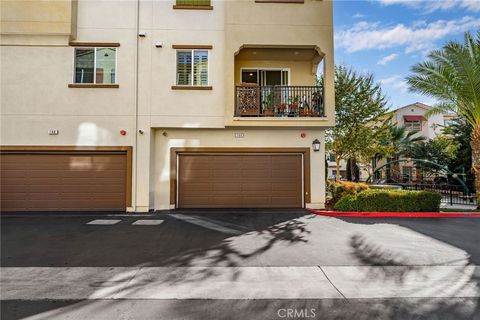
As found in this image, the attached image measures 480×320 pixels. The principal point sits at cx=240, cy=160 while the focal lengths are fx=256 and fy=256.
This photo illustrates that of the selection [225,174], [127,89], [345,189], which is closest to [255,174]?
[225,174]

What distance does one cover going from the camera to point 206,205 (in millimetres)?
10633

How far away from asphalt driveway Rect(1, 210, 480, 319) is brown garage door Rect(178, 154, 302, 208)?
245 cm

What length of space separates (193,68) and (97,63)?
149 inches

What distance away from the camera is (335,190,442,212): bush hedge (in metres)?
9.45

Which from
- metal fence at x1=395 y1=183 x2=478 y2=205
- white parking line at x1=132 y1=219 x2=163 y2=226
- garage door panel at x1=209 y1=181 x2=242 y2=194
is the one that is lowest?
white parking line at x1=132 y1=219 x2=163 y2=226

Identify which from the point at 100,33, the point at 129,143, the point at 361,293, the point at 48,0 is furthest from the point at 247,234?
the point at 48,0

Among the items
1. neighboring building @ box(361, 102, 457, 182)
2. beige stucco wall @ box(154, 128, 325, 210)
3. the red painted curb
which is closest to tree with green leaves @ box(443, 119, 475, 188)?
neighboring building @ box(361, 102, 457, 182)

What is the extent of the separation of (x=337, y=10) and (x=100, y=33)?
31.7ft

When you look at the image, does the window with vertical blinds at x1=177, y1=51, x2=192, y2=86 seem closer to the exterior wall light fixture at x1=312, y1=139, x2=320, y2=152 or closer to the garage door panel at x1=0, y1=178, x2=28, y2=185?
the exterior wall light fixture at x1=312, y1=139, x2=320, y2=152

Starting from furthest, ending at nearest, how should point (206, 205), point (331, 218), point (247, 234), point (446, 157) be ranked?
point (446, 157), point (206, 205), point (331, 218), point (247, 234)

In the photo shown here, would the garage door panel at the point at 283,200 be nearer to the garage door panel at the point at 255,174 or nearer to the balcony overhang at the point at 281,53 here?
the garage door panel at the point at 255,174

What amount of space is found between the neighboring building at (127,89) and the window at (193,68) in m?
0.04

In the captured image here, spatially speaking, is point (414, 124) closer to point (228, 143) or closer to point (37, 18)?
point (228, 143)

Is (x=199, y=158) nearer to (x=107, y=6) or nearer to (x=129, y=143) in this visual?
(x=129, y=143)
